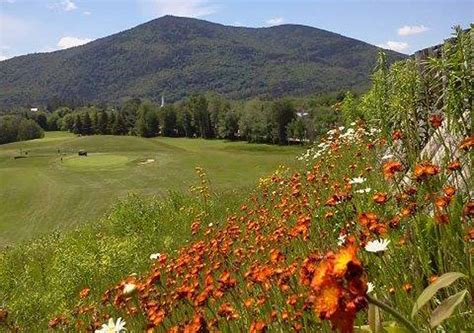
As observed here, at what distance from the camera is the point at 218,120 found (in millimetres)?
99125

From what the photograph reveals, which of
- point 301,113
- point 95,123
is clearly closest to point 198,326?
point 301,113

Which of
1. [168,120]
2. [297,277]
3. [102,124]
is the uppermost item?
[297,277]

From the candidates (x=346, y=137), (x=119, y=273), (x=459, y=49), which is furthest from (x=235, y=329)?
(x=346, y=137)

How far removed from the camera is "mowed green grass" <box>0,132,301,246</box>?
104 feet

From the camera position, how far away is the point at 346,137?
8.96 metres

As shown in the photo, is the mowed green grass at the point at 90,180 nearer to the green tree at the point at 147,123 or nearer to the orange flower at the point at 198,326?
the orange flower at the point at 198,326

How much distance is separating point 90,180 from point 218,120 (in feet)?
193

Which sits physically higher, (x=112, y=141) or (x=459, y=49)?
(x=459, y=49)

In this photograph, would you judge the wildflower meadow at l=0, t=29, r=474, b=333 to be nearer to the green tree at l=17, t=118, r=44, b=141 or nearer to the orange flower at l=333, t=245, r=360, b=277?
the orange flower at l=333, t=245, r=360, b=277

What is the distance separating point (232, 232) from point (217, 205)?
23.1ft

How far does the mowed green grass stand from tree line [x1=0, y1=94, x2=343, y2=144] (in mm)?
29220

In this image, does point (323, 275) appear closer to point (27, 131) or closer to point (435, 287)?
point (435, 287)

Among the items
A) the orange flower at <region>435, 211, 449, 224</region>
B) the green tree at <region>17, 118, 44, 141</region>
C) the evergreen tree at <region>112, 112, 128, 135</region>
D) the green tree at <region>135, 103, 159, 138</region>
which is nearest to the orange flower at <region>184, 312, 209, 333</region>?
the orange flower at <region>435, 211, 449, 224</region>

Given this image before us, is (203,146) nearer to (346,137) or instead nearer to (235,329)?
(346,137)
